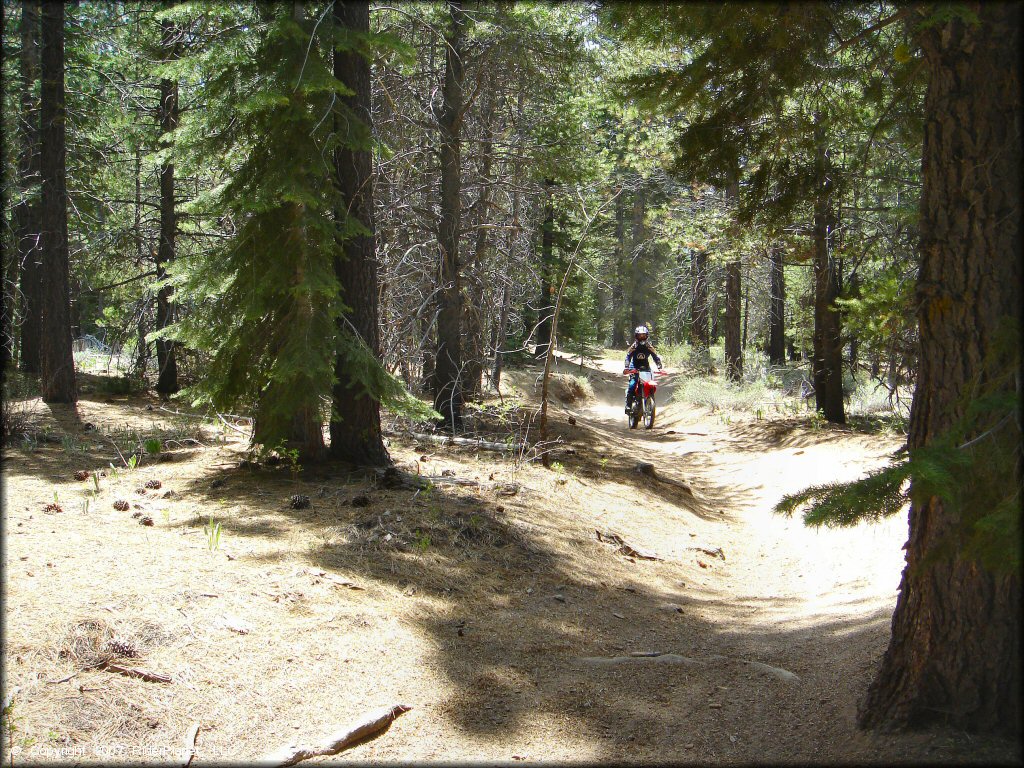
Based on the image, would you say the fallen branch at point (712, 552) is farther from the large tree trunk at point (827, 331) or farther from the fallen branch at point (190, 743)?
the fallen branch at point (190, 743)

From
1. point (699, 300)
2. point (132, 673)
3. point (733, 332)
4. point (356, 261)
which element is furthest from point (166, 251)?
point (699, 300)

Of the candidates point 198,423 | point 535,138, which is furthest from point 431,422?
point 535,138

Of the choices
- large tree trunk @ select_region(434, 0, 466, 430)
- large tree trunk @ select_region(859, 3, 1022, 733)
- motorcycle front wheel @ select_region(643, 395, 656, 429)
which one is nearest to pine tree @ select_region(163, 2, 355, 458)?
large tree trunk @ select_region(434, 0, 466, 430)

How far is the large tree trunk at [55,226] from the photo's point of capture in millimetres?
11859

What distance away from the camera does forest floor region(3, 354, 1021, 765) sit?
3.95m

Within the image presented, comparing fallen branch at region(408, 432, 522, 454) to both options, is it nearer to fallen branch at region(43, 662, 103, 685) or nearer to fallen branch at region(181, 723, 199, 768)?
fallen branch at region(43, 662, 103, 685)

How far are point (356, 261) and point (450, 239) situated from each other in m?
4.56

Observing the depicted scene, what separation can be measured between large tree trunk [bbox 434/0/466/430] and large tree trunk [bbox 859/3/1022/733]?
349 inches

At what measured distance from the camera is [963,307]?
3.51 meters

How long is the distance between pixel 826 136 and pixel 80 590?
6.47 meters

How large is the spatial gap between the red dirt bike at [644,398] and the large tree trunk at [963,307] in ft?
39.3

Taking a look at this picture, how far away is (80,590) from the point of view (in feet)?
15.8

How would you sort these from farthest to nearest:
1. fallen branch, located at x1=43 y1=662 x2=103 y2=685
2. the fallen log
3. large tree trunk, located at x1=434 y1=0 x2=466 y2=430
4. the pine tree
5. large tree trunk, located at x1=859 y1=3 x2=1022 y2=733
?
large tree trunk, located at x1=434 y1=0 x2=466 y2=430 < the pine tree < the fallen log < fallen branch, located at x1=43 y1=662 x2=103 y2=685 < large tree trunk, located at x1=859 y1=3 x2=1022 y2=733

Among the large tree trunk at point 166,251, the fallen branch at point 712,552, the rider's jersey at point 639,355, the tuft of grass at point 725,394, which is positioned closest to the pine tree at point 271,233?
the fallen branch at point 712,552
